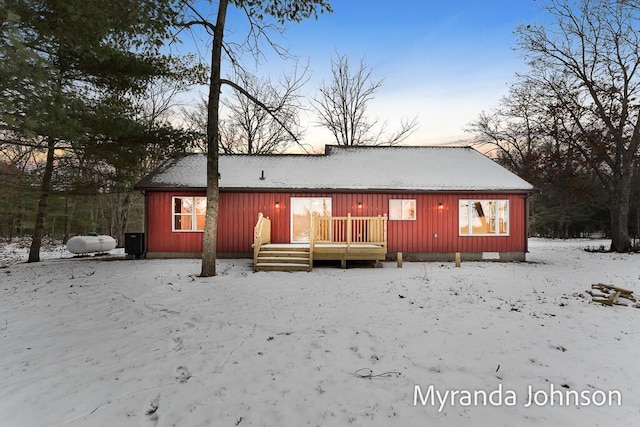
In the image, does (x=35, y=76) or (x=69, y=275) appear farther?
(x=69, y=275)

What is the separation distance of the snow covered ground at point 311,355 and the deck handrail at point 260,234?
1.99 m

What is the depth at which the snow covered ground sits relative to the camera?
2793 millimetres

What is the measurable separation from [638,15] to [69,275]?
79.8ft

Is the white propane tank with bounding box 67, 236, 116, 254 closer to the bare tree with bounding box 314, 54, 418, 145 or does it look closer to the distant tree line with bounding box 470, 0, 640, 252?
the bare tree with bounding box 314, 54, 418, 145

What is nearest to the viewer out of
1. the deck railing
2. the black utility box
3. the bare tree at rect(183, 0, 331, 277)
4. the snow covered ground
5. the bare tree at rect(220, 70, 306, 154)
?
the snow covered ground

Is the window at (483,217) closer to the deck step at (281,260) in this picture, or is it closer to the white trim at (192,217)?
the deck step at (281,260)

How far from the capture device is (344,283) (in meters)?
7.66

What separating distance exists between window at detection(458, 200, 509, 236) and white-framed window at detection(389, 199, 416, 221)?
1851 mm

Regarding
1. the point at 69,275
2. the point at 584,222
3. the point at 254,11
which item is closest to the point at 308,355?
the point at 69,275

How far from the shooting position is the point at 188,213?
471 inches

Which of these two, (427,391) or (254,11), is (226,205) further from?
(427,391)

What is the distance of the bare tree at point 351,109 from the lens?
23.2 m

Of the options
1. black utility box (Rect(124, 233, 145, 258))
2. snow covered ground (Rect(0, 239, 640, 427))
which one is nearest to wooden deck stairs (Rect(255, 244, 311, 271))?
snow covered ground (Rect(0, 239, 640, 427))

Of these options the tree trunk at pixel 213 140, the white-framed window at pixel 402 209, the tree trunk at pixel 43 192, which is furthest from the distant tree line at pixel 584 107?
the tree trunk at pixel 43 192
